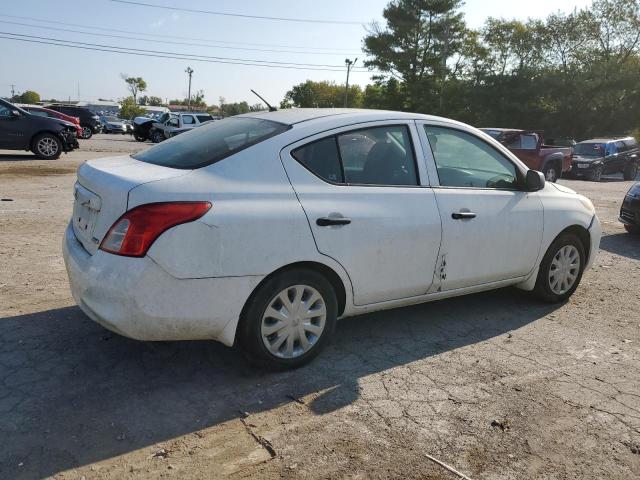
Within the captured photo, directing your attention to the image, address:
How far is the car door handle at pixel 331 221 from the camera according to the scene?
3.33m

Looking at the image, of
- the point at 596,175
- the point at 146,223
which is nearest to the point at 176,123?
the point at 596,175

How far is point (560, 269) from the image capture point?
4926 mm

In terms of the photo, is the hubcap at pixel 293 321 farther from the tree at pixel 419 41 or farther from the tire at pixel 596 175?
the tree at pixel 419 41

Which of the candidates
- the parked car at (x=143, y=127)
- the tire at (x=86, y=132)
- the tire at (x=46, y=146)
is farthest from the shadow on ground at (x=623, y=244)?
the tire at (x=86, y=132)

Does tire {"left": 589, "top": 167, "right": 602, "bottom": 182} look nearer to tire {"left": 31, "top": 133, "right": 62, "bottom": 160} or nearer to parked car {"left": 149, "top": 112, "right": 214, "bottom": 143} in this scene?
parked car {"left": 149, "top": 112, "right": 214, "bottom": 143}

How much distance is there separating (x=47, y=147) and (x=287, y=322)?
14.0 m

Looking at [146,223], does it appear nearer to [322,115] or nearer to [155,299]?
[155,299]

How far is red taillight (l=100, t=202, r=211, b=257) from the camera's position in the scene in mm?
2887

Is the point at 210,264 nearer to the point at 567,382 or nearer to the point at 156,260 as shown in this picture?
the point at 156,260

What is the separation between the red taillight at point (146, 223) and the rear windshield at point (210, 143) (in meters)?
0.43

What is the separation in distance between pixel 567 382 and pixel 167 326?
2.53m

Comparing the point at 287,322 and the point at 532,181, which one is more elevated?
the point at 532,181

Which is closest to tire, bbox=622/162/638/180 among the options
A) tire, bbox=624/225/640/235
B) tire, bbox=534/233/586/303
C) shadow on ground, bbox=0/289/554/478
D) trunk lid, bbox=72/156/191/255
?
tire, bbox=624/225/640/235

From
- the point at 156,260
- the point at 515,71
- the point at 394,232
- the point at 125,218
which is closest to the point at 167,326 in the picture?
the point at 156,260
